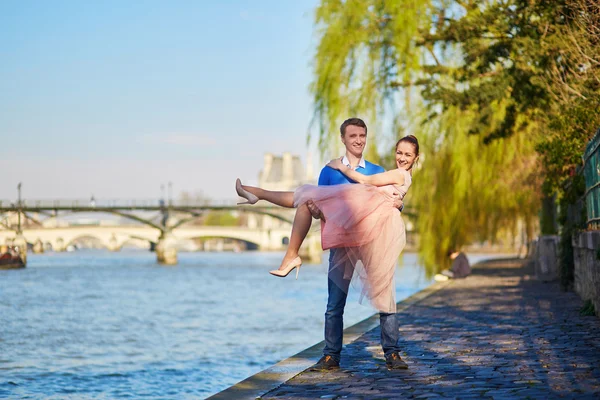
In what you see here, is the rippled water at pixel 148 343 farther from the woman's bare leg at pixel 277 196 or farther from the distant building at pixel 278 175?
the distant building at pixel 278 175

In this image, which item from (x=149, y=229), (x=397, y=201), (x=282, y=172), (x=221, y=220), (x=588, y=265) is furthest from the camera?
(x=221, y=220)

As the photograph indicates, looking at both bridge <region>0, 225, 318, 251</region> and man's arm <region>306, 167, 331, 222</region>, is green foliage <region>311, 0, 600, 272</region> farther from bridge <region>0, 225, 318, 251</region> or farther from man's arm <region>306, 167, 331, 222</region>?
bridge <region>0, 225, 318, 251</region>

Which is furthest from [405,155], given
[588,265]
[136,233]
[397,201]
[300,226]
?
[136,233]

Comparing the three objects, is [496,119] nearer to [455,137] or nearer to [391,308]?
[455,137]

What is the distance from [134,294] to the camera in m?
41.9

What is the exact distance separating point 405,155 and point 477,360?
5.72 ft

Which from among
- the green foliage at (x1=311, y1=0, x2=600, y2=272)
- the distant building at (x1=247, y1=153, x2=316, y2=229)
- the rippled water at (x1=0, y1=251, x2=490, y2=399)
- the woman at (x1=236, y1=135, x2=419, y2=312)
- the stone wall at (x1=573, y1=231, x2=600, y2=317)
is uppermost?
the distant building at (x1=247, y1=153, x2=316, y2=229)

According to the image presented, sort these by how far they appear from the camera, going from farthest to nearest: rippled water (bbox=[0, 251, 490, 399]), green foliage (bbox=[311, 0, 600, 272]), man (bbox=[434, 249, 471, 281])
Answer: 1. man (bbox=[434, 249, 471, 281])
2. green foliage (bbox=[311, 0, 600, 272])
3. rippled water (bbox=[0, 251, 490, 399])

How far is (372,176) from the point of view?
6.71m

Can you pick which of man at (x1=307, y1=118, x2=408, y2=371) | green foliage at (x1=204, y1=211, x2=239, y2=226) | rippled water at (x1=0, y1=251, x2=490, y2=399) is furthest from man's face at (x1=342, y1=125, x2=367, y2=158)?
green foliage at (x1=204, y1=211, x2=239, y2=226)

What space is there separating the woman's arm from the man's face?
126mm

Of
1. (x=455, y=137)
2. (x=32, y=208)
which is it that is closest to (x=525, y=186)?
(x=455, y=137)

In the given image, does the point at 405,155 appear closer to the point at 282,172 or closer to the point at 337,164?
the point at 337,164

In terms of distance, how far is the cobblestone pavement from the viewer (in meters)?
5.84
